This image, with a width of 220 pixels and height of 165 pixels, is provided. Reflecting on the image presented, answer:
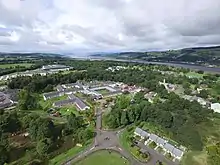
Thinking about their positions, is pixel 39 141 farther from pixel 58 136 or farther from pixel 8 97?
pixel 8 97

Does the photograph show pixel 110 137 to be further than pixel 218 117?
No

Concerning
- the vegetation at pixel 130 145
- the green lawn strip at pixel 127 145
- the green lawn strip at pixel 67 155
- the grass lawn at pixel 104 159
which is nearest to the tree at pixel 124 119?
the vegetation at pixel 130 145

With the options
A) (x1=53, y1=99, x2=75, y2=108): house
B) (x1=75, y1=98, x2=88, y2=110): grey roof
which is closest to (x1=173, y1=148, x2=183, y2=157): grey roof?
(x1=75, y1=98, x2=88, y2=110): grey roof

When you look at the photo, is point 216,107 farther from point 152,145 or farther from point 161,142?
point 152,145

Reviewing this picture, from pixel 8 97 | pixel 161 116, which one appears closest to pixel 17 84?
pixel 8 97

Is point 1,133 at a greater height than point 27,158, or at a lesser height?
greater

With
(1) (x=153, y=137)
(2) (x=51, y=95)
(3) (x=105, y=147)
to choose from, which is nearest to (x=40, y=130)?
(3) (x=105, y=147)

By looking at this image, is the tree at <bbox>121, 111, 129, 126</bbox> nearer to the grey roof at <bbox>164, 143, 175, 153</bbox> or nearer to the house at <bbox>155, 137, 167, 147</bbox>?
the house at <bbox>155, 137, 167, 147</bbox>
